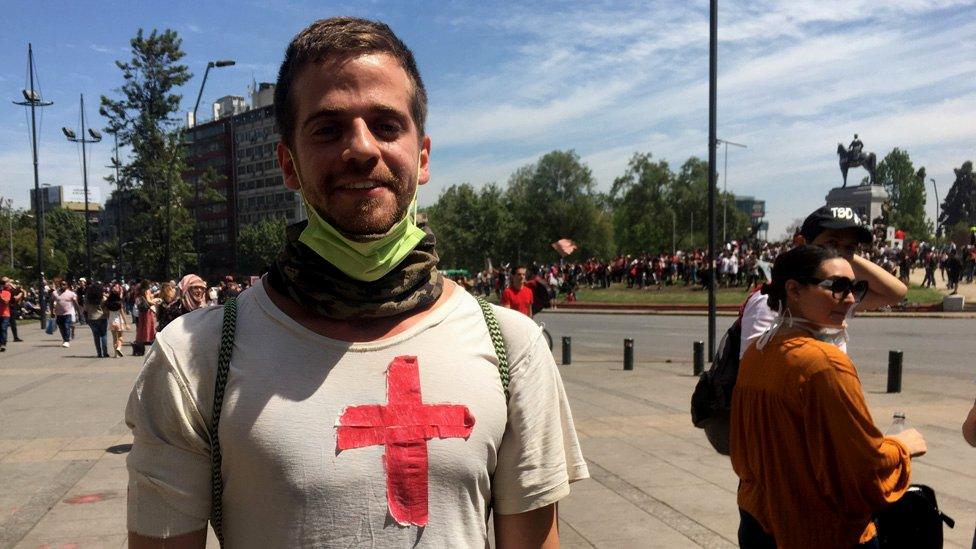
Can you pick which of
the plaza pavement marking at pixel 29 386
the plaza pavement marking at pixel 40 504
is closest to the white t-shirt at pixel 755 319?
the plaza pavement marking at pixel 40 504

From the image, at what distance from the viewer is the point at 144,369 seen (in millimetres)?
1399

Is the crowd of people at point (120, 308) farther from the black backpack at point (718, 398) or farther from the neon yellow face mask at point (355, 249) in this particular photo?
the neon yellow face mask at point (355, 249)

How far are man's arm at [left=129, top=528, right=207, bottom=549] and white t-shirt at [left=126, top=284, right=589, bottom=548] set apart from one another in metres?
0.01

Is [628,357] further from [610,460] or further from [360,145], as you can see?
[360,145]

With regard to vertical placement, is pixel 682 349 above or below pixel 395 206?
below

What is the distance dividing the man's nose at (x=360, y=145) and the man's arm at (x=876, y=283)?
3.02m

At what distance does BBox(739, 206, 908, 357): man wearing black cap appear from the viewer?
3455 millimetres

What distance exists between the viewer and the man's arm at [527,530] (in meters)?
1.50

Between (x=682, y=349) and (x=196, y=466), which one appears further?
(x=682, y=349)

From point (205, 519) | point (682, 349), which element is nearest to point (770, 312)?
point (205, 519)

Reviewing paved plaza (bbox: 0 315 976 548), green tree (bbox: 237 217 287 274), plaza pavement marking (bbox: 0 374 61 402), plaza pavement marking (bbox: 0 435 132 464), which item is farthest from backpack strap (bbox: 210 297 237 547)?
green tree (bbox: 237 217 287 274)

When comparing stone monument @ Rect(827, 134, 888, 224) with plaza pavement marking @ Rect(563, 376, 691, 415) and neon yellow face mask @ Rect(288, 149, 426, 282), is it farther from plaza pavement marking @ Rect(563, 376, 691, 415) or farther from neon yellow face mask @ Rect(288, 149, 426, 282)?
neon yellow face mask @ Rect(288, 149, 426, 282)

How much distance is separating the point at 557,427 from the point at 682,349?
52.0ft

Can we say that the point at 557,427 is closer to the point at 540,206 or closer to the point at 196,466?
the point at 196,466
